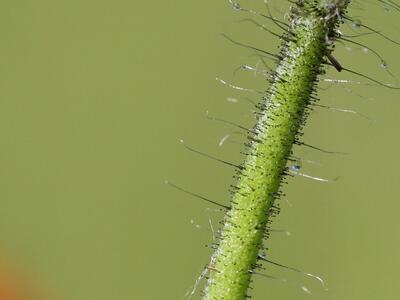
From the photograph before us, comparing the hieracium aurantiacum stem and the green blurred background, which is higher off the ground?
the hieracium aurantiacum stem

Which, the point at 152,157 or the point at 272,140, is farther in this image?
the point at 152,157

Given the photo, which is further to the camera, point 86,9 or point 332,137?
point 86,9

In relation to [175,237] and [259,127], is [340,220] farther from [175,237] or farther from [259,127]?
[259,127]

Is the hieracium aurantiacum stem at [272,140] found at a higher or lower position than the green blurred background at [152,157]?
higher

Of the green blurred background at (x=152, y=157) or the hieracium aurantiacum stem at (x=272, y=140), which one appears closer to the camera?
the hieracium aurantiacum stem at (x=272, y=140)

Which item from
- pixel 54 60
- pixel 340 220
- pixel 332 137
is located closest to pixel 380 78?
pixel 332 137
